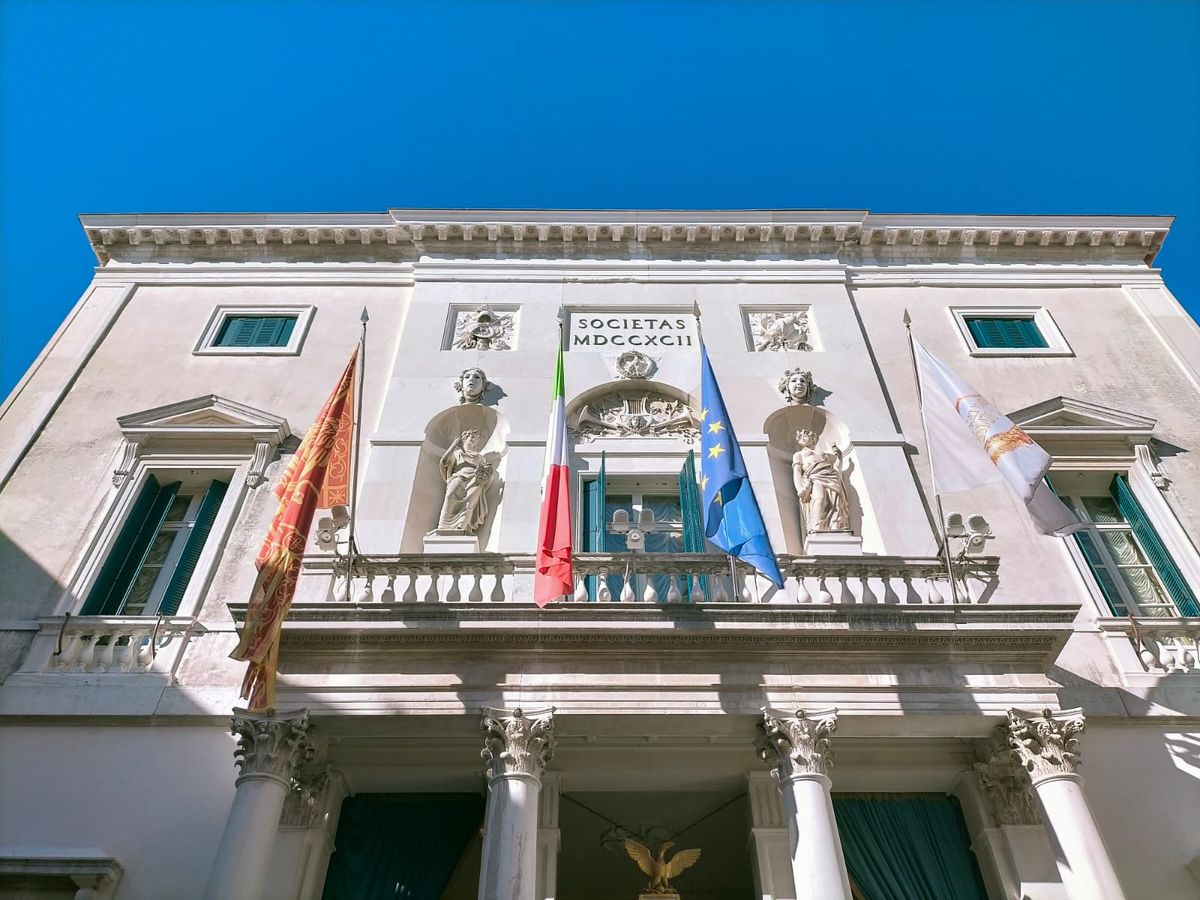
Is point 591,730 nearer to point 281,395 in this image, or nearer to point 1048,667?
point 1048,667

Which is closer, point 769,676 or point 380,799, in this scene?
point 769,676

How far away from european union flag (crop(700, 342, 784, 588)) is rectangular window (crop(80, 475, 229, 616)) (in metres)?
7.19

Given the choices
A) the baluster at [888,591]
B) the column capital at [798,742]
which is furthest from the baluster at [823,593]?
the column capital at [798,742]

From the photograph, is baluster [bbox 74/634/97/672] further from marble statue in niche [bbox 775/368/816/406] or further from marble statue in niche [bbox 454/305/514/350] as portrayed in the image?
marble statue in niche [bbox 775/368/816/406]

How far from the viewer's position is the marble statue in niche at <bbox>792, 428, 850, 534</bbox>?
12664 mm

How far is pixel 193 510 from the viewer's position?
13508 mm

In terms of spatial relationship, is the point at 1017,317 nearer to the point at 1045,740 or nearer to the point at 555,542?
the point at 1045,740

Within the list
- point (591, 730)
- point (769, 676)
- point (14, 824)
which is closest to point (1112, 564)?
point (769, 676)

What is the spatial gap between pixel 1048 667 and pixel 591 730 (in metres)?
5.10

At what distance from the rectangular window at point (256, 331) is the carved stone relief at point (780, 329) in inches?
329

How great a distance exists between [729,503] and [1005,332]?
28.9ft

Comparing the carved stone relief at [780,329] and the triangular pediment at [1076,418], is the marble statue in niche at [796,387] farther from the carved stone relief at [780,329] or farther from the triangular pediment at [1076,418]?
the triangular pediment at [1076,418]

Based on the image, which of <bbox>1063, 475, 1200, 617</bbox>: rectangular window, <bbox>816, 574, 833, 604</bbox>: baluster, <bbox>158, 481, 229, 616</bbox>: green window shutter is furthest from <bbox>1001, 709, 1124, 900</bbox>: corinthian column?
<bbox>158, 481, 229, 616</bbox>: green window shutter

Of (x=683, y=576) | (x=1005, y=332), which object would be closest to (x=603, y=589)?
(x=683, y=576)
